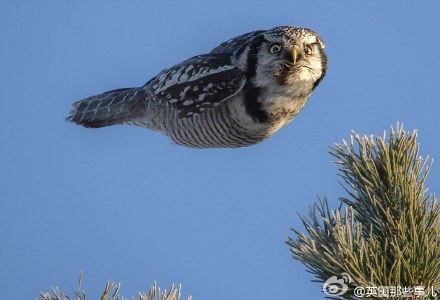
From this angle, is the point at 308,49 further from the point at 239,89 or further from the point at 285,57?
the point at 239,89

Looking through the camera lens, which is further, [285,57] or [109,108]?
[109,108]

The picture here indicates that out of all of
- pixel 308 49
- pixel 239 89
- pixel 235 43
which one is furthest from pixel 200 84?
pixel 308 49

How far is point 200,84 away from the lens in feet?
17.4

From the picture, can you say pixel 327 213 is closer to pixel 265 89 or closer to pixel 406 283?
pixel 406 283

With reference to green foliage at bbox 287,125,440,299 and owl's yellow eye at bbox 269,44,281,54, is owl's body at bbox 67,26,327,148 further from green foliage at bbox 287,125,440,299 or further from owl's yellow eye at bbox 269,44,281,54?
green foliage at bbox 287,125,440,299

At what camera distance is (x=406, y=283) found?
7.14 feet

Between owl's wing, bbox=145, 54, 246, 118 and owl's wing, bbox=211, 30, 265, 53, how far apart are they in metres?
0.18

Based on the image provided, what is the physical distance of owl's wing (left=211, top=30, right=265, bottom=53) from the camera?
17.9 ft

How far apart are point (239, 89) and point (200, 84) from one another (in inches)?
14.8

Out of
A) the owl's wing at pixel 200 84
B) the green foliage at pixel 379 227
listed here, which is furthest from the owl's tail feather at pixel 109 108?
the green foliage at pixel 379 227

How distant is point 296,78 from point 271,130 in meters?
0.63

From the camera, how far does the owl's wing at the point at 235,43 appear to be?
5461 millimetres

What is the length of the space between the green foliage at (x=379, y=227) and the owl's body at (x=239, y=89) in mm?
2203

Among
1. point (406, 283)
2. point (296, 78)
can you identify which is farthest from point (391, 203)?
point (296, 78)
